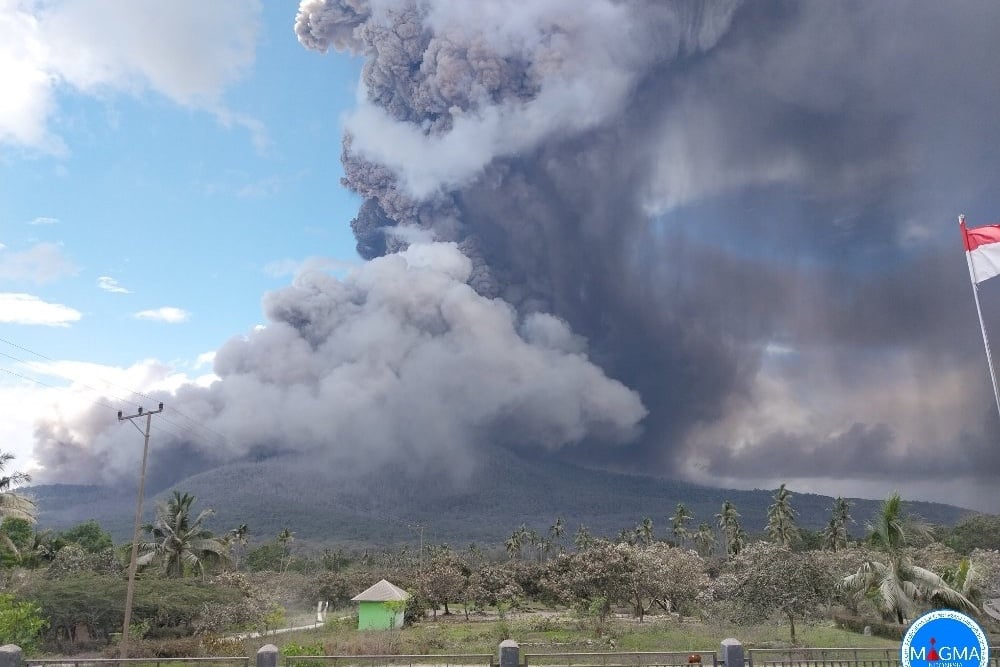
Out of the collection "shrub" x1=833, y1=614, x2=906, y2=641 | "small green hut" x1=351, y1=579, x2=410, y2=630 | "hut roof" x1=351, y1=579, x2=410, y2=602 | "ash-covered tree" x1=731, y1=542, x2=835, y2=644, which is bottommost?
"small green hut" x1=351, y1=579, x2=410, y2=630

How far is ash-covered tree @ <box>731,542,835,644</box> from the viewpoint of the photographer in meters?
33.4

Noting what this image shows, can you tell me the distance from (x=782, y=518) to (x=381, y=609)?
5530cm

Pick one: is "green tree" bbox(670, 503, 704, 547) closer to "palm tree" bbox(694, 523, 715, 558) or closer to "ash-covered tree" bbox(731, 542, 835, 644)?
"palm tree" bbox(694, 523, 715, 558)

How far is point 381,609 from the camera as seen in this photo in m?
52.4

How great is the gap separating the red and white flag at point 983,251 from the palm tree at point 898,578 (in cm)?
1958

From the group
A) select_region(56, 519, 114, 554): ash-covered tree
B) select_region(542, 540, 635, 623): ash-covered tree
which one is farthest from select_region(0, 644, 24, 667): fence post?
select_region(56, 519, 114, 554): ash-covered tree

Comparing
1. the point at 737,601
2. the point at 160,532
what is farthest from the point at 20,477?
the point at 737,601

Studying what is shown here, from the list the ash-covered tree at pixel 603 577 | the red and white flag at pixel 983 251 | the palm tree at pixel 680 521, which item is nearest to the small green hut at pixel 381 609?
the ash-covered tree at pixel 603 577

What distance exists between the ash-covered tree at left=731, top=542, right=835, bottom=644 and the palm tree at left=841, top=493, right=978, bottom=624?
7.40ft

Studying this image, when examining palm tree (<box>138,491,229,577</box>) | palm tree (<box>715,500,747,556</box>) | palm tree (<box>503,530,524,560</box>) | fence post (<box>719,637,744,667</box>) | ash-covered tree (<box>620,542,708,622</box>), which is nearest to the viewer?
fence post (<box>719,637,744,667</box>)

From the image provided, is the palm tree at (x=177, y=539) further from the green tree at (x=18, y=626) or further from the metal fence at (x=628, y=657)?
the metal fence at (x=628, y=657)

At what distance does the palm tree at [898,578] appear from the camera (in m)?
32.3

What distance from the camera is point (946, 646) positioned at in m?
9.08

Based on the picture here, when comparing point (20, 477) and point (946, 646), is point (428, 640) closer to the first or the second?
point (20, 477)
